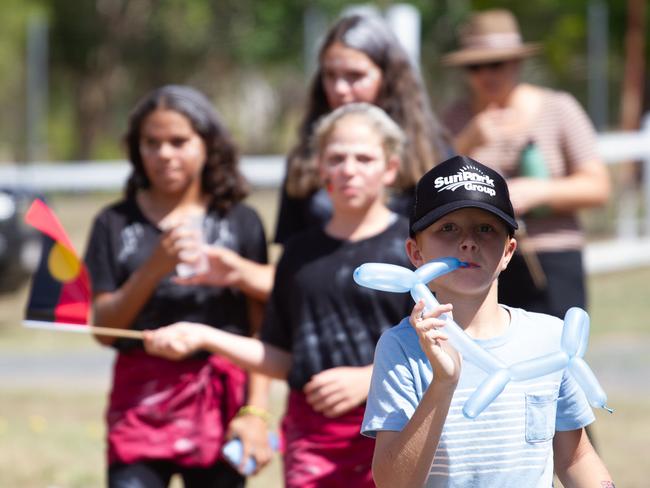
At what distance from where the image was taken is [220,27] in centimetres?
4134

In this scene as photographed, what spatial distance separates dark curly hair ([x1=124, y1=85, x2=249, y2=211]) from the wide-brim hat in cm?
126

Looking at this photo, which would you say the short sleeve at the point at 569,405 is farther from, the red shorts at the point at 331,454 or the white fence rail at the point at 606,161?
the white fence rail at the point at 606,161

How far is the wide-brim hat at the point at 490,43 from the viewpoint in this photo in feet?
18.0

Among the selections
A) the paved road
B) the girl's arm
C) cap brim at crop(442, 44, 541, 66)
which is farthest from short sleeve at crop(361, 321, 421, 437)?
the paved road

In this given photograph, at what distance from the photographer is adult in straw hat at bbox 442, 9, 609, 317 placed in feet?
16.9

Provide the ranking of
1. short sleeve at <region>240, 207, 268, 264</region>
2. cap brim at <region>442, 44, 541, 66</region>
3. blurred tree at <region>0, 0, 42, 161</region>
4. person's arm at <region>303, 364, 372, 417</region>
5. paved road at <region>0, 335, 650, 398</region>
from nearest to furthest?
person's arm at <region>303, 364, 372, 417</region> → short sleeve at <region>240, 207, 268, 264</region> → cap brim at <region>442, 44, 541, 66</region> → paved road at <region>0, 335, 650, 398</region> → blurred tree at <region>0, 0, 42, 161</region>

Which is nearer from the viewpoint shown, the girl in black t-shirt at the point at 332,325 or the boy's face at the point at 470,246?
the boy's face at the point at 470,246

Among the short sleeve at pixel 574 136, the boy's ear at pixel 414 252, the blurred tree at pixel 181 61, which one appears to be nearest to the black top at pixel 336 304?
the boy's ear at pixel 414 252

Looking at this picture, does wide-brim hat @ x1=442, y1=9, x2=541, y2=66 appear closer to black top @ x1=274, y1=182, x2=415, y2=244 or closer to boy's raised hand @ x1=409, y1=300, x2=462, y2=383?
black top @ x1=274, y1=182, x2=415, y2=244

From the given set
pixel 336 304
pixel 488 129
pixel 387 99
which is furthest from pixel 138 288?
pixel 488 129

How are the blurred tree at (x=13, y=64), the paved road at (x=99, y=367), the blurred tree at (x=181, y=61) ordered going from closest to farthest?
the paved road at (x=99, y=367)
the blurred tree at (x=13, y=64)
the blurred tree at (x=181, y=61)

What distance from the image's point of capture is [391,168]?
13.8ft

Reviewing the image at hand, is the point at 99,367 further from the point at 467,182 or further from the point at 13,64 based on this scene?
the point at 13,64

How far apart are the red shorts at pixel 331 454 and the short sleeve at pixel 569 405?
106 cm
